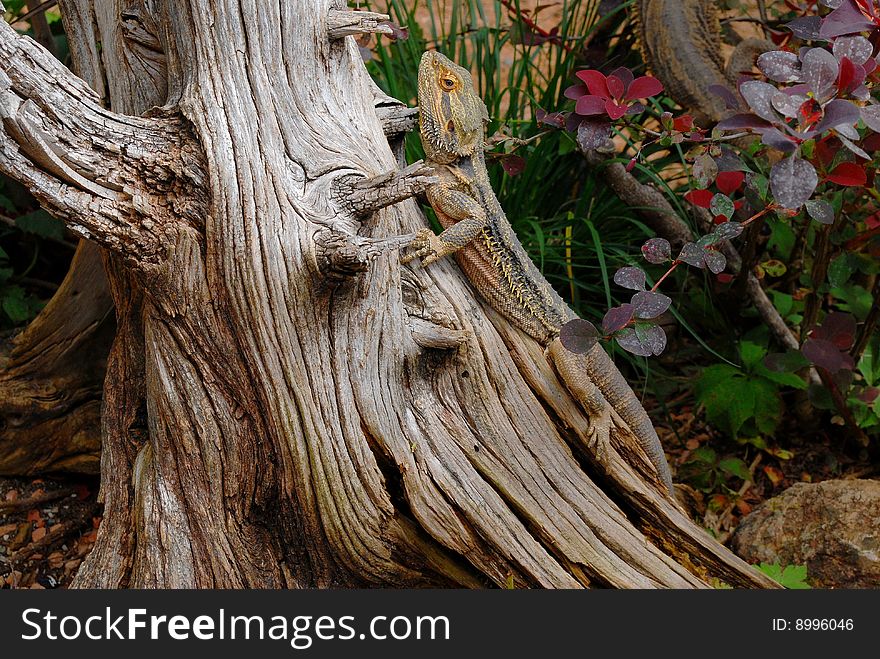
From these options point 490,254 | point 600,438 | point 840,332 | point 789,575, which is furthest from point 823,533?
point 490,254

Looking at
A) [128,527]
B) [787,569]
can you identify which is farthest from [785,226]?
[128,527]

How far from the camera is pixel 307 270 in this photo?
2.60 metres

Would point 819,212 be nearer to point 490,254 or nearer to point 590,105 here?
point 590,105

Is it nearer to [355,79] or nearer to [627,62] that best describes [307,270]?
[355,79]

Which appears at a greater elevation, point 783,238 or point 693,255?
point 693,255

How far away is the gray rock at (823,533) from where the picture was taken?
3357 mm

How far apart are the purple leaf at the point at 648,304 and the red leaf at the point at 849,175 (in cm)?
65

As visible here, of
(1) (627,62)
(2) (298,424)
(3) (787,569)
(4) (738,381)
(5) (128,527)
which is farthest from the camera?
(1) (627,62)

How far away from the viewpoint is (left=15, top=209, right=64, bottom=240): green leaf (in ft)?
13.2

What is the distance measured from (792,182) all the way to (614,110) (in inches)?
36.2

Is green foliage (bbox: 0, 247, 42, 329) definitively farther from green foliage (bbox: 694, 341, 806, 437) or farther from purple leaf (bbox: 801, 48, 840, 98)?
purple leaf (bbox: 801, 48, 840, 98)

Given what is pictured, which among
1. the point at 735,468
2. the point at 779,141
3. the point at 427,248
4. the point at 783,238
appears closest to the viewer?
the point at 779,141

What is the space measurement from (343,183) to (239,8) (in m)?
0.64

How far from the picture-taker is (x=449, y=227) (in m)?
3.20
